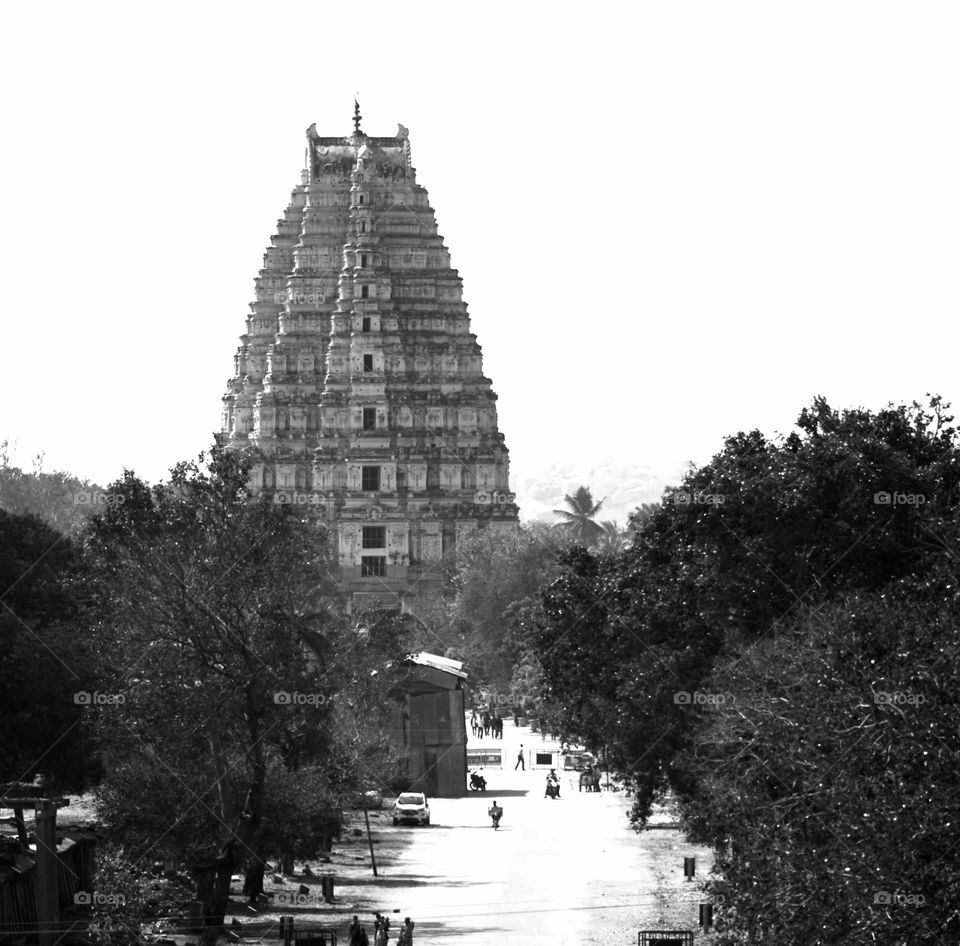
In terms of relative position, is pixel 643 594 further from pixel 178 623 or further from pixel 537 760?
pixel 537 760

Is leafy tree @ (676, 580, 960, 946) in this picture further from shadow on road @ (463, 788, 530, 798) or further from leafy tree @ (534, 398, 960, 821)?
shadow on road @ (463, 788, 530, 798)

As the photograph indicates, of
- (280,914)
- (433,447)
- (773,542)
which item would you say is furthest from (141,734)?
(433,447)

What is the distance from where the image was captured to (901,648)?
40.8m

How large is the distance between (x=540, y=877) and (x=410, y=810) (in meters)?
20.1

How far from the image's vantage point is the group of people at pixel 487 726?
139 metres

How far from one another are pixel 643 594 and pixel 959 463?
34.1ft

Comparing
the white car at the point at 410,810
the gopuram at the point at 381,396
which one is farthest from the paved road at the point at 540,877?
the gopuram at the point at 381,396

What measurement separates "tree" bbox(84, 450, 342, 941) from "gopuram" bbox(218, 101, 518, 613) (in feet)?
366

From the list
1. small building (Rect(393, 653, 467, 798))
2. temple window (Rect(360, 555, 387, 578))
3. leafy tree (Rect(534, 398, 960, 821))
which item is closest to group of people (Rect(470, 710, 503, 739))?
temple window (Rect(360, 555, 387, 578))

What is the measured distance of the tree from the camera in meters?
51.0

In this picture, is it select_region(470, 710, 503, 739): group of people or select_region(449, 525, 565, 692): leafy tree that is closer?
select_region(470, 710, 503, 739): group of people

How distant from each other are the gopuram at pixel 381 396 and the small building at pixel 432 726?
62060 millimetres

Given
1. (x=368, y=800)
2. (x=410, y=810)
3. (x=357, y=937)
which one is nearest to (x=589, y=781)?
(x=410, y=810)

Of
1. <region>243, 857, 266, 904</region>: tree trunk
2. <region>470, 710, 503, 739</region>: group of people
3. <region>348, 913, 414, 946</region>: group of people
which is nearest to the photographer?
<region>348, 913, 414, 946</region>: group of people
